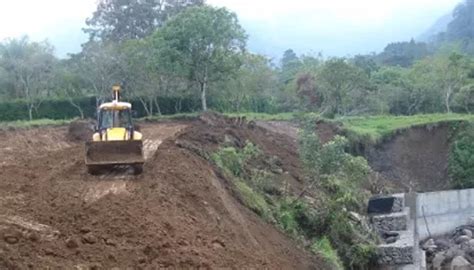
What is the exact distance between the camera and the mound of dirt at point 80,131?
28156 mm

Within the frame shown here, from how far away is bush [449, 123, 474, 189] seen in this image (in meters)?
35.6

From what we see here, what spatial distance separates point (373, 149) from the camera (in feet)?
120

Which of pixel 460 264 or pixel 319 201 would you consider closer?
pixel 319 201

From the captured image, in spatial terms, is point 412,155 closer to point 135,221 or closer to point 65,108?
point 65,108

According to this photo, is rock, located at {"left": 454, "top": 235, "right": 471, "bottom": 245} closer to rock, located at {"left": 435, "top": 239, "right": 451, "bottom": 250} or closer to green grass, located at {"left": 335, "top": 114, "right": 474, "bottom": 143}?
rock, located at {"left": 435, "top": 239, "right": 451, "bottom": 250}

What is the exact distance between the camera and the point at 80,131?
29.3 metres

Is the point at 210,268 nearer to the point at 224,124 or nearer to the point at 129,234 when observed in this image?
the point at 129,234

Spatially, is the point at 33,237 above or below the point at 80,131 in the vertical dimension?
above

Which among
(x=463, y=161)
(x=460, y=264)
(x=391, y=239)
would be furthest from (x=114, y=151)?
(x=463, y=161)

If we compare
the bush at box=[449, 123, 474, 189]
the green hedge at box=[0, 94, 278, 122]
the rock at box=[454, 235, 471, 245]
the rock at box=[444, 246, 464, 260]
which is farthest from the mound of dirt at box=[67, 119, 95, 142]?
the bush at box=[449, 123, 474, 189]

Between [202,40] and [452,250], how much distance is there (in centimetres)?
1641

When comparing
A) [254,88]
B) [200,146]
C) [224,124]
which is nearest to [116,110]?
[200,146]

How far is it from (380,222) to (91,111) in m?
24.4

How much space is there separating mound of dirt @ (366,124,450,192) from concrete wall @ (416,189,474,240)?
4.30 meters
